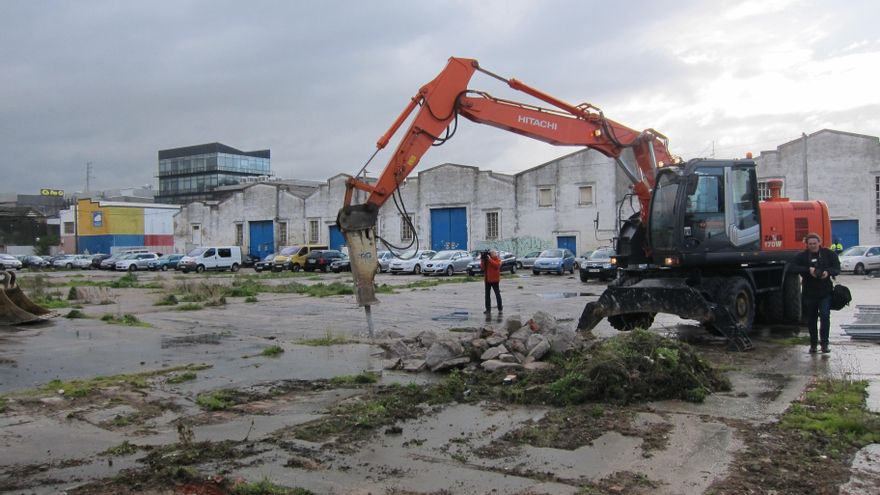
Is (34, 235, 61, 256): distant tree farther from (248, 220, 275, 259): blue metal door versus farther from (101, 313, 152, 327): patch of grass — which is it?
(101, 313, 152, 327): patch of grass

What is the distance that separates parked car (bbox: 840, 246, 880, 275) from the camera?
34728mm

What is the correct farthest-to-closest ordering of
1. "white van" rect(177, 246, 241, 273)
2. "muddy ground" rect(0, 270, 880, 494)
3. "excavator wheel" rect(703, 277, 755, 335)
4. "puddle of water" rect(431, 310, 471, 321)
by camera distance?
"white van" rect(177, 246, 241, 273) < "puddle of water" rect(431, 310, 471, 321) < "excavator wheel" rect(703, 277, 755, 335) < "muddy ground" rect(0, 270, 880, 494)

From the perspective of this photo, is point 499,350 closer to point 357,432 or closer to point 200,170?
point 357,432

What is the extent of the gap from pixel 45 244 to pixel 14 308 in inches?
2881

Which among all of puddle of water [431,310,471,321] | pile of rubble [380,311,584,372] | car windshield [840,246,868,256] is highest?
car windshield [840,246,868,256]

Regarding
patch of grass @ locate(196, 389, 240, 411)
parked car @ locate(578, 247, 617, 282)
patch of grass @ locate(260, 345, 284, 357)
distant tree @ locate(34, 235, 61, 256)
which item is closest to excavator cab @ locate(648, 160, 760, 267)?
patch of grass @ locate(260, 345, 284, 357)

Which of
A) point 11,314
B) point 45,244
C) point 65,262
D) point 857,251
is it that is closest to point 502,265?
point 857,251

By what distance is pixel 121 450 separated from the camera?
228 inches

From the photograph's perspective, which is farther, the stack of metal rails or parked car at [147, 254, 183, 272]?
parked car at [147, 254, 183, 272]

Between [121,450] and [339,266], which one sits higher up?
[339,266]

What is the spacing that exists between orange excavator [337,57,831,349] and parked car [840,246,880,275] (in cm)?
2461

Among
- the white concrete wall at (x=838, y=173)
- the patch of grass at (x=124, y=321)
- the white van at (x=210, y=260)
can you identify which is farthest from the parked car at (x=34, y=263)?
the white concrete wall at (x=838, y=173)

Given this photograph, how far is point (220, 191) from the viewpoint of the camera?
10038 centimetres

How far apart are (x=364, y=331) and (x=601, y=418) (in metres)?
8.12
